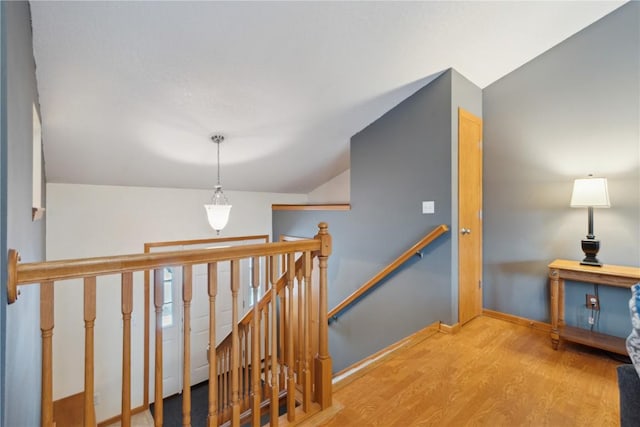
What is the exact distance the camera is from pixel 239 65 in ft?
7.14

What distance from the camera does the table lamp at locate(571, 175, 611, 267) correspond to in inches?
87.5

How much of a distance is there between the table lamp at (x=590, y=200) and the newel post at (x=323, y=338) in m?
2.09

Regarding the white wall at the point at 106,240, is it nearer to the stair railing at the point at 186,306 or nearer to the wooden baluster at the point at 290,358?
the stair railing at the point at 186,306

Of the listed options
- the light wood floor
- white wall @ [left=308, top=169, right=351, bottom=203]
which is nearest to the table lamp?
the light wood floor

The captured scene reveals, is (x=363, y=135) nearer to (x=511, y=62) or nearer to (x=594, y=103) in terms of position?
(x=511, y=62)

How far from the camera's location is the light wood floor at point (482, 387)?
158 cm

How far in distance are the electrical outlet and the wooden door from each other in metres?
0.81

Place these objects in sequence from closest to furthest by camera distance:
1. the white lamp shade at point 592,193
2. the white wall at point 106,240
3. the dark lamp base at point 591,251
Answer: the white lamp shade at point 592,193 → the dark lamp base at point 591,251 → the white wall at point 106,240

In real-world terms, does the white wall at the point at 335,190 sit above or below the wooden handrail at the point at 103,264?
above

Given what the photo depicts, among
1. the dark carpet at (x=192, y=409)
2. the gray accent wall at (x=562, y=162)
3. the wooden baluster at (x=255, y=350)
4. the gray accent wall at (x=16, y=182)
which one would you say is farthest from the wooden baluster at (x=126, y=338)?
the dark carpet at (x=192, y=409)

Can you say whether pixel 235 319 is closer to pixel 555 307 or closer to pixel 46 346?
pixel 46 346

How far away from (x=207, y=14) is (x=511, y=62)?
8.45 feet

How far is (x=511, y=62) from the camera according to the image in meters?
2.74

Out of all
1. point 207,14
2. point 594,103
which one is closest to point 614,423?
point 594,103
